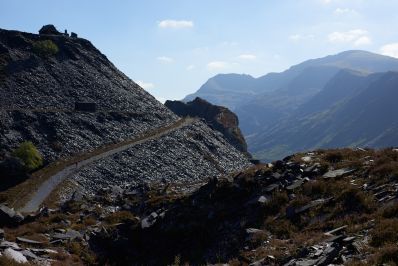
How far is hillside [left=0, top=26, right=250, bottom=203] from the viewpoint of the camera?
270 feet

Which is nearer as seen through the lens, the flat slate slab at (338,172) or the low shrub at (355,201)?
the low shrub at (355,201)

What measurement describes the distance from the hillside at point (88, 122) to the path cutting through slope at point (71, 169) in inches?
44.7

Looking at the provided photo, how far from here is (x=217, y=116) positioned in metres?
156

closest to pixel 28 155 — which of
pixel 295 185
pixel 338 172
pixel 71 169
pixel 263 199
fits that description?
pixel 71 169

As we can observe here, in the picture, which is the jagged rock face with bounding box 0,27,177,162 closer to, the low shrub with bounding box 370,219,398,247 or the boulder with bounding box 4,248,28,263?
the boulder with bounding box 4,248,28,263

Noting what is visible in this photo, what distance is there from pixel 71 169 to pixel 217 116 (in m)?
85.1

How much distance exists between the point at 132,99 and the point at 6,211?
8901 cm

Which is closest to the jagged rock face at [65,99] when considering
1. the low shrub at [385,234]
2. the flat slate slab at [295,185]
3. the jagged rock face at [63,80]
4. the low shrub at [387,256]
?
the jagged rock face at [63,80]

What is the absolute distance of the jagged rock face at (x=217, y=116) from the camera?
147 metres

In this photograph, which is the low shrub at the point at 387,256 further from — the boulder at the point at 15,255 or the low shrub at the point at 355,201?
the boulder at the point at 15,255

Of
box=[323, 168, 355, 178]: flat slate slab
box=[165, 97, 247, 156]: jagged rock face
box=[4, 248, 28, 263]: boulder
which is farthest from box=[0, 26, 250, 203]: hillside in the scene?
box=[323, 168, 355, 178]: flat slate slab

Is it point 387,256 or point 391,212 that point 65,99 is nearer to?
point 391,212

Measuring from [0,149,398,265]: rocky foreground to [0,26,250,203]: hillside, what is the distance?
30939 mm

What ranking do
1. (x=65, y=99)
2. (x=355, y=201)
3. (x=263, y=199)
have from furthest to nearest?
(x=65, y=99), (x=263, y=199), (x=355, y=201)
